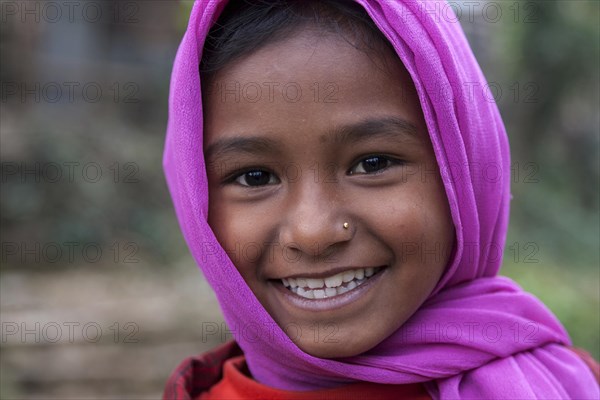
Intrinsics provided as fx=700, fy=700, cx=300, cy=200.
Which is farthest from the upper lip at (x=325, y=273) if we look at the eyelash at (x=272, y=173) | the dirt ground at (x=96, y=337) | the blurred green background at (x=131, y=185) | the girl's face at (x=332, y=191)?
the dirt ground at (x=96, y=337)

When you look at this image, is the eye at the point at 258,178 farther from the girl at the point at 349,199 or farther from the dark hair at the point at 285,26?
the dark hair at the point at 285,26

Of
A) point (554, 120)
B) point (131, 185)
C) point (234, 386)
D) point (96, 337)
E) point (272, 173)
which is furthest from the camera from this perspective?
point (554, 120)

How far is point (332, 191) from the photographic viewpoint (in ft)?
4.68

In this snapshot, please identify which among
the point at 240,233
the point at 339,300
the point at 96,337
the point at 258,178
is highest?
the point at 258,178

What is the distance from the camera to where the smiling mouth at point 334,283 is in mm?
1466

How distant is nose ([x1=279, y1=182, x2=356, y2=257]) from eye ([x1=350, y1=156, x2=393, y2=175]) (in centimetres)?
7

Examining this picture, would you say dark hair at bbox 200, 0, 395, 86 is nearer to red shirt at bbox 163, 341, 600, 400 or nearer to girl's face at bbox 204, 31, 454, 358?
girl's face at bbox 204, 31, 454, 358

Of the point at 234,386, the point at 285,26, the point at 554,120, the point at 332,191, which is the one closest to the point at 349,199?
the point at 332,191

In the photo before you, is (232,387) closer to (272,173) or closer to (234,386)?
(234,386)

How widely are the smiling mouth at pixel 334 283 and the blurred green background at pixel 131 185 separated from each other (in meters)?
3.06

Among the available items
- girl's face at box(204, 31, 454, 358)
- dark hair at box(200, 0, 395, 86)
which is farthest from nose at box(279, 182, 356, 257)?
dark hair at box(200, 0, 395, 86)

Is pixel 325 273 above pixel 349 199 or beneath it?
beneath

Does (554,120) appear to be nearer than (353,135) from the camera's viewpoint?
No

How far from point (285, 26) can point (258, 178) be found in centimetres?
33
